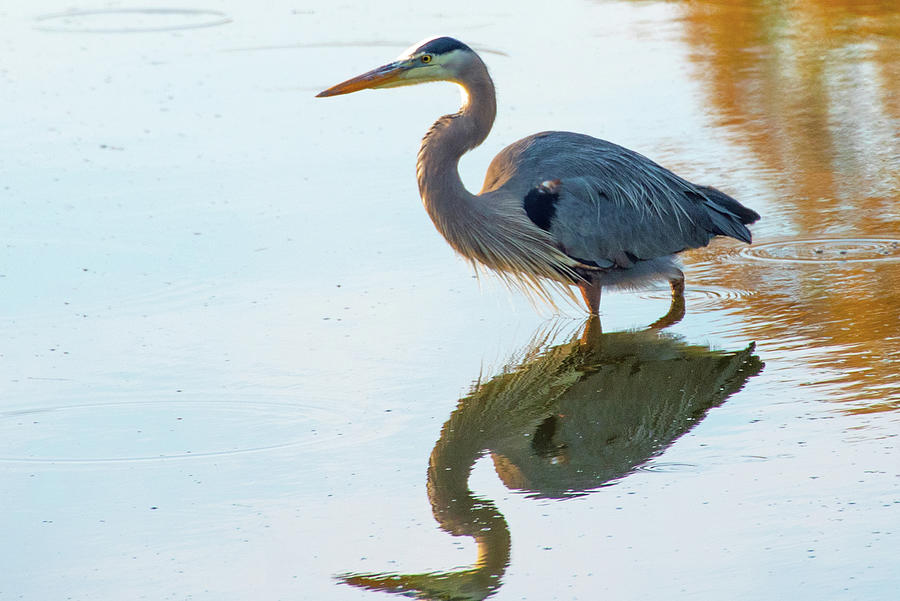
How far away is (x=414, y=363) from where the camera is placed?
574cm

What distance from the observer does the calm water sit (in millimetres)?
4066

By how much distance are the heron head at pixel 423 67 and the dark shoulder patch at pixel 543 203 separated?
64cm

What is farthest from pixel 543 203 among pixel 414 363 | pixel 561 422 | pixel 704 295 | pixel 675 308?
pixel 561 422

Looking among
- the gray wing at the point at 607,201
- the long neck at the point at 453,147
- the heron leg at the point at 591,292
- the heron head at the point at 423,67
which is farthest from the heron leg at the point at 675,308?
the heron head at the point at 423,67

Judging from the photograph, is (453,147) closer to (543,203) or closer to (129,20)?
(543,203)

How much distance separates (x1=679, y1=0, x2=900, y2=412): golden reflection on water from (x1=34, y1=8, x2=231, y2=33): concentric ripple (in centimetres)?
485

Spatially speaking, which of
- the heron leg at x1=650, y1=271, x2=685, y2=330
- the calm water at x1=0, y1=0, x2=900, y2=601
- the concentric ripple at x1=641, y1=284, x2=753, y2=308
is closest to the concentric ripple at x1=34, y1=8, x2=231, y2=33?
the calm water at x1=0, y1=0, x2=900, y2=601

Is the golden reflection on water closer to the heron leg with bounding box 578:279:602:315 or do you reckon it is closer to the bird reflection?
the bird reflection

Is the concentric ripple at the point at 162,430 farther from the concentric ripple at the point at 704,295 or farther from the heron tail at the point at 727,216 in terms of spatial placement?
the heron tail at the point at 727,216

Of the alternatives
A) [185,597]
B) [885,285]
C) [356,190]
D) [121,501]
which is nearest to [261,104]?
[356,190]

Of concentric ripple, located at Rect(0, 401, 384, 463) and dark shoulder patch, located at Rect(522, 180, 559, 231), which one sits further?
dark shoulder patch, located at Rect(522, 180, 559, 231)

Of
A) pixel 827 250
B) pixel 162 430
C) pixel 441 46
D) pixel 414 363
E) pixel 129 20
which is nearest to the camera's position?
pixel 162 430

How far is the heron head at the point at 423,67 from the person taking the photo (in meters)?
6.23

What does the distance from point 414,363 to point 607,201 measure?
4.32 ft
